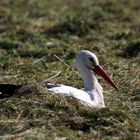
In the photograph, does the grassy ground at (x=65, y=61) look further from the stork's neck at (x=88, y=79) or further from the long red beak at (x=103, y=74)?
the stork's neck at (x=88, y=79)

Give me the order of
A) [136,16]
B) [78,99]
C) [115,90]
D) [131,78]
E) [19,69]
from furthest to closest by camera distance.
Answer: [136,16] < [19,69] < [131,78] < [115,90] < [78,99]

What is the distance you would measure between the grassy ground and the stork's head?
14.5 inches

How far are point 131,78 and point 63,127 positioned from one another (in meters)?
2.78

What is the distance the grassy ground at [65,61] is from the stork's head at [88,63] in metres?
0.37

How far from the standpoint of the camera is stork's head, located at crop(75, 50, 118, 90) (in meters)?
9.39

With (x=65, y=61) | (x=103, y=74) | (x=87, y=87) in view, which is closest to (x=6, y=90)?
(x=87, y=87)

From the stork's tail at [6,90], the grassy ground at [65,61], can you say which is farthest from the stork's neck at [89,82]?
the stork's tail at [6,90]

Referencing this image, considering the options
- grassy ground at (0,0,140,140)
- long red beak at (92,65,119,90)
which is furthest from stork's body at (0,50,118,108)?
grassy ground at (0,0,140,140)

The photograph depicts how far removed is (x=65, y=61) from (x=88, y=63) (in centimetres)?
219

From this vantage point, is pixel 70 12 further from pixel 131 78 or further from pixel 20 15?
pixel 131 78

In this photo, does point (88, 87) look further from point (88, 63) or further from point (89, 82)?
point (88, 63)

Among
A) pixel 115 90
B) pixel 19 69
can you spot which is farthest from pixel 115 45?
pixel 115 90

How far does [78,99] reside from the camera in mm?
8742

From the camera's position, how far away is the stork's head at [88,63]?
939 centimetres
